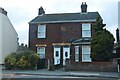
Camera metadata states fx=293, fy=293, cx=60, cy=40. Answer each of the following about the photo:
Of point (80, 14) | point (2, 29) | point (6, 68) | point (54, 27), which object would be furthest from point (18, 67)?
point (80, 14)

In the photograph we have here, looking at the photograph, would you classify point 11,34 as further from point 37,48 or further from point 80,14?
point 80,14

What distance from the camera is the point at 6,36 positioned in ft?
130

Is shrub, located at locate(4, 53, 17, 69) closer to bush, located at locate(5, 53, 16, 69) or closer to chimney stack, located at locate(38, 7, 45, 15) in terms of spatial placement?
bush, located at locate(5, 53, 16, 69)

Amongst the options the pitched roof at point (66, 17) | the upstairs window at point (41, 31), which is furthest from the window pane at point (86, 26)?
the upstairs window at point (41, 31)

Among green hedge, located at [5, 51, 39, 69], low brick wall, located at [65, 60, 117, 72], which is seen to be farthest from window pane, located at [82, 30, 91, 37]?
green hedge, located at [5, 51, 39, 69]

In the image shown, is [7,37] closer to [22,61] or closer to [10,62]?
[10,62]

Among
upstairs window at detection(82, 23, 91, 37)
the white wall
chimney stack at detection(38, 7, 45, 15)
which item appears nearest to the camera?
the white wall

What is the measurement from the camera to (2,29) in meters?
38.5

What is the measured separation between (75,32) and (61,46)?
8.88 ft

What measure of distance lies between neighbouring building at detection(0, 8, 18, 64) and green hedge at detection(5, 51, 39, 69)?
17.3ft

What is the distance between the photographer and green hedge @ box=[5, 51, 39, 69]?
31183 mm

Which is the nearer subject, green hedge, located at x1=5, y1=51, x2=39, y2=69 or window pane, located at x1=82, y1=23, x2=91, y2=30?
green hedge, located at x1=5, y1=51, x2=39, y2=69

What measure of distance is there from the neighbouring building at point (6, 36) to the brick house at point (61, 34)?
258 cm

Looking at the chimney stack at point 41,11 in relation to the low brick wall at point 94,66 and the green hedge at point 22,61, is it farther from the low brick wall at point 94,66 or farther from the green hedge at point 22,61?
the low brick wall at point 94,66
